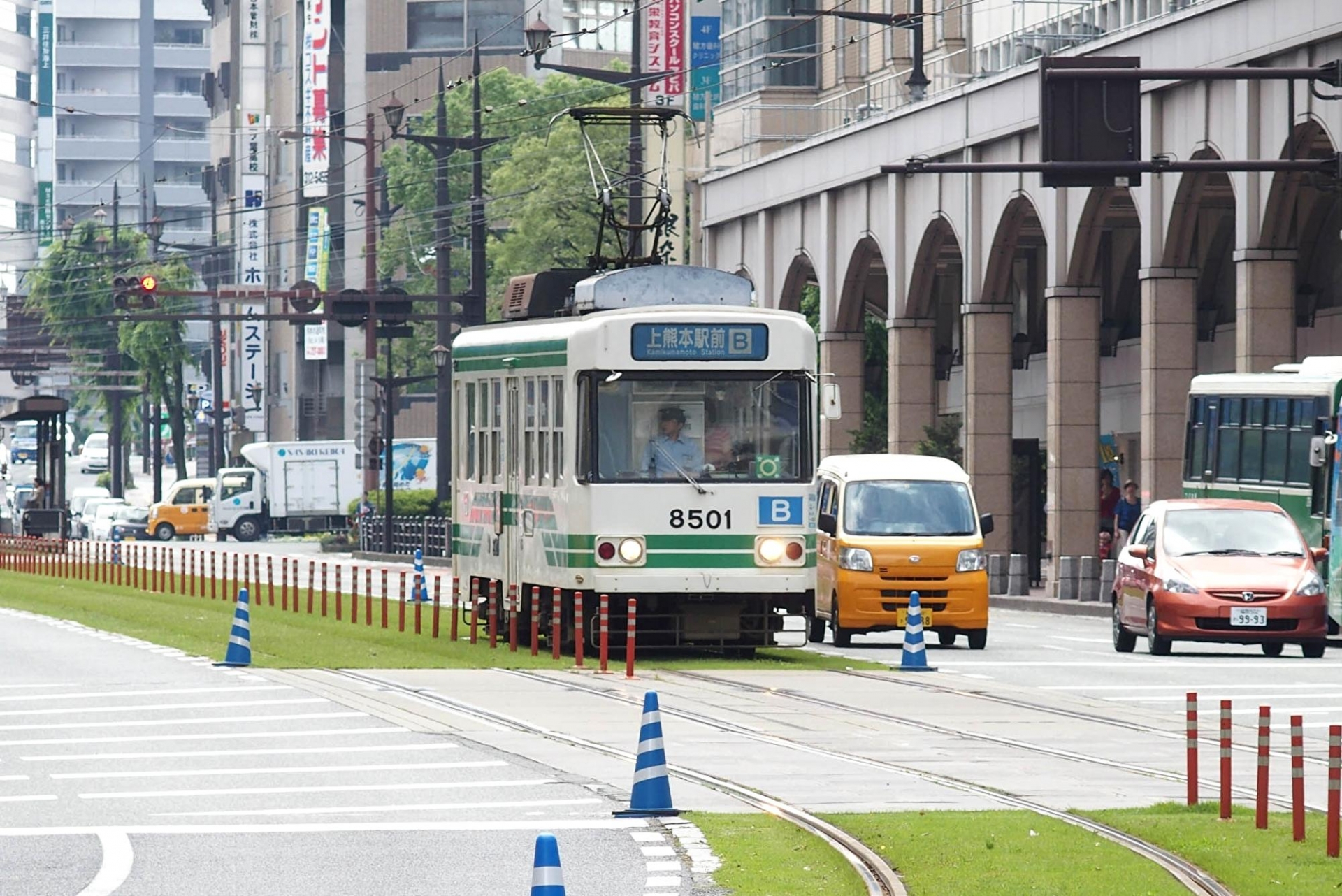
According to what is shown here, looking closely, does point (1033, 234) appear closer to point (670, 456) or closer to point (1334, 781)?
point (670, 456)

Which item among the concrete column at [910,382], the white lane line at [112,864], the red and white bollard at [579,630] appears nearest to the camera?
the white lane line at [112,864]

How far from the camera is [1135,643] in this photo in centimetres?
3234

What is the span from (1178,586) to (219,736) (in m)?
12.9

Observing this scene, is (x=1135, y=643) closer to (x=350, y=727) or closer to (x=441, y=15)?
(x=350, y=727)

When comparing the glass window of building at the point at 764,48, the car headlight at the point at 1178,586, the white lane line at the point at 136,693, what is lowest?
the white lane line at the point at 136,693

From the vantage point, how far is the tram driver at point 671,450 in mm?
26594

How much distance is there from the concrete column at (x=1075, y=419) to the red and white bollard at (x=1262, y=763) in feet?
117

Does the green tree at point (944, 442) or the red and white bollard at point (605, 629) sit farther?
the green tree at point (944, 442)

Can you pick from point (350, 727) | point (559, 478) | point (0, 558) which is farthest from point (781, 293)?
point (350, 727)

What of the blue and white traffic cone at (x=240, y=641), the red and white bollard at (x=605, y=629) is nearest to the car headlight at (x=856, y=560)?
the red and white bollard at (x=605, y=629)

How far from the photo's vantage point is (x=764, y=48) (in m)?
65.9

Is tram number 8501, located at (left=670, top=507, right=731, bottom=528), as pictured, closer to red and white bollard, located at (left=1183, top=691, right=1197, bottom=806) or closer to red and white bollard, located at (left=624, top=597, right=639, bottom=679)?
red and white bollard, located at (left=624, top=597, right=639, bottom=679)

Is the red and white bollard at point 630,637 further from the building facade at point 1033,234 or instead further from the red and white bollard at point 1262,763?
the building facade at point 1033,234

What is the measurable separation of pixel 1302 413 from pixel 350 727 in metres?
18.6
